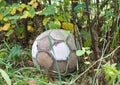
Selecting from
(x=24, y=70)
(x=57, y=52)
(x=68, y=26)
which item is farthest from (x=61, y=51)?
(x=24, y=70)

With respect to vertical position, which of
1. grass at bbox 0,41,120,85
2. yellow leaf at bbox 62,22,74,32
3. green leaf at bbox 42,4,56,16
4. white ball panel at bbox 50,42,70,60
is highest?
green leaf at bbox 42,4,56,16

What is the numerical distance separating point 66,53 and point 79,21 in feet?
1.52

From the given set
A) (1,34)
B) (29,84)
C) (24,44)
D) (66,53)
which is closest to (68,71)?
(66,53)

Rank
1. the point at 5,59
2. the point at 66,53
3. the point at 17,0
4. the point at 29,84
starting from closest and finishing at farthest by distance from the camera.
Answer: the point at 29,84 < the point at 66,53 < the point at 5,59 < the point at 17,0

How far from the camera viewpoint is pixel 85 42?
2.41m

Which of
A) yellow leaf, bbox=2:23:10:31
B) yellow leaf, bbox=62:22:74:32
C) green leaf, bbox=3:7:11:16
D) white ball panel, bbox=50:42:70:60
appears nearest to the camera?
white ball panel, bbox=50:42:70:60

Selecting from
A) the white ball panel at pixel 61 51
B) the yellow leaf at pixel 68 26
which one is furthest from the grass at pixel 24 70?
the yellow leaf at pixel 68 26

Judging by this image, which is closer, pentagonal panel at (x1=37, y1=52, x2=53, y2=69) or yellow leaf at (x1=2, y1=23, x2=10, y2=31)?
pentagonal panel at (x1=37, y1=52, x2=53, y2=69)

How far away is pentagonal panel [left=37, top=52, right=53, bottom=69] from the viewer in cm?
230

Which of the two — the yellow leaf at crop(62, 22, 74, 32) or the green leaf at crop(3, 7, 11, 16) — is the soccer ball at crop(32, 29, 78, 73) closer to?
the yellow leaf at crop(62, 22, 74, 32)

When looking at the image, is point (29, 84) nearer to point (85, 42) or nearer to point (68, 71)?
point (68, 71)

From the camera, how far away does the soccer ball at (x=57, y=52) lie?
2273 mm

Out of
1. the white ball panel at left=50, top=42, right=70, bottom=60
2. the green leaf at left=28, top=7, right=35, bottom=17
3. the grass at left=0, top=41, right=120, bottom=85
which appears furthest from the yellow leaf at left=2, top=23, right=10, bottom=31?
the white ball panel at left=50, top=42, right=70, bottom=60

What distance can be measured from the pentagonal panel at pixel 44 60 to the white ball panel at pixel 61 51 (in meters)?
0.06
